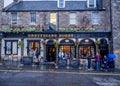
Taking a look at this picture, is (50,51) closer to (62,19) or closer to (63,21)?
(63,21)

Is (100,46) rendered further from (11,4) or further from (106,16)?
(11,4)

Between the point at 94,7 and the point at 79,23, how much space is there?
3229mm

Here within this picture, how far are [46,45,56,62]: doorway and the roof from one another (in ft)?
17.8

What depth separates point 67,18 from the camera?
33.7m

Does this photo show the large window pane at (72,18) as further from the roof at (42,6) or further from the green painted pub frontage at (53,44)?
the green painted pub frontage at (53,44)

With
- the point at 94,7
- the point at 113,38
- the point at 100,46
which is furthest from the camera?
the point at 94,7

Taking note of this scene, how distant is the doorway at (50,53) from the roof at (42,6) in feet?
17.8

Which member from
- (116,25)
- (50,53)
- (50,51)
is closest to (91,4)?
(116,25)

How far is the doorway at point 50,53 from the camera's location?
3247 centimetres

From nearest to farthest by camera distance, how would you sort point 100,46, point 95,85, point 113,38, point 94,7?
point 95,85, point 113,38, point 100,46, point 94,7

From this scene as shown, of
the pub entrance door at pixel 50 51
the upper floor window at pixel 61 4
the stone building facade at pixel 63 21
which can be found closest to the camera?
the stone building facade at pixel 63 21

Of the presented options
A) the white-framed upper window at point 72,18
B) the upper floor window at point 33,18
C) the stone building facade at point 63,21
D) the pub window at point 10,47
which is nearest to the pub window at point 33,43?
the stone building facade at point 63,21

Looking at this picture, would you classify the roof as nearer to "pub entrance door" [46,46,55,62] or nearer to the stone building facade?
the stone building facade

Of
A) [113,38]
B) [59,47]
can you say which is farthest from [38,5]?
[113,38]
